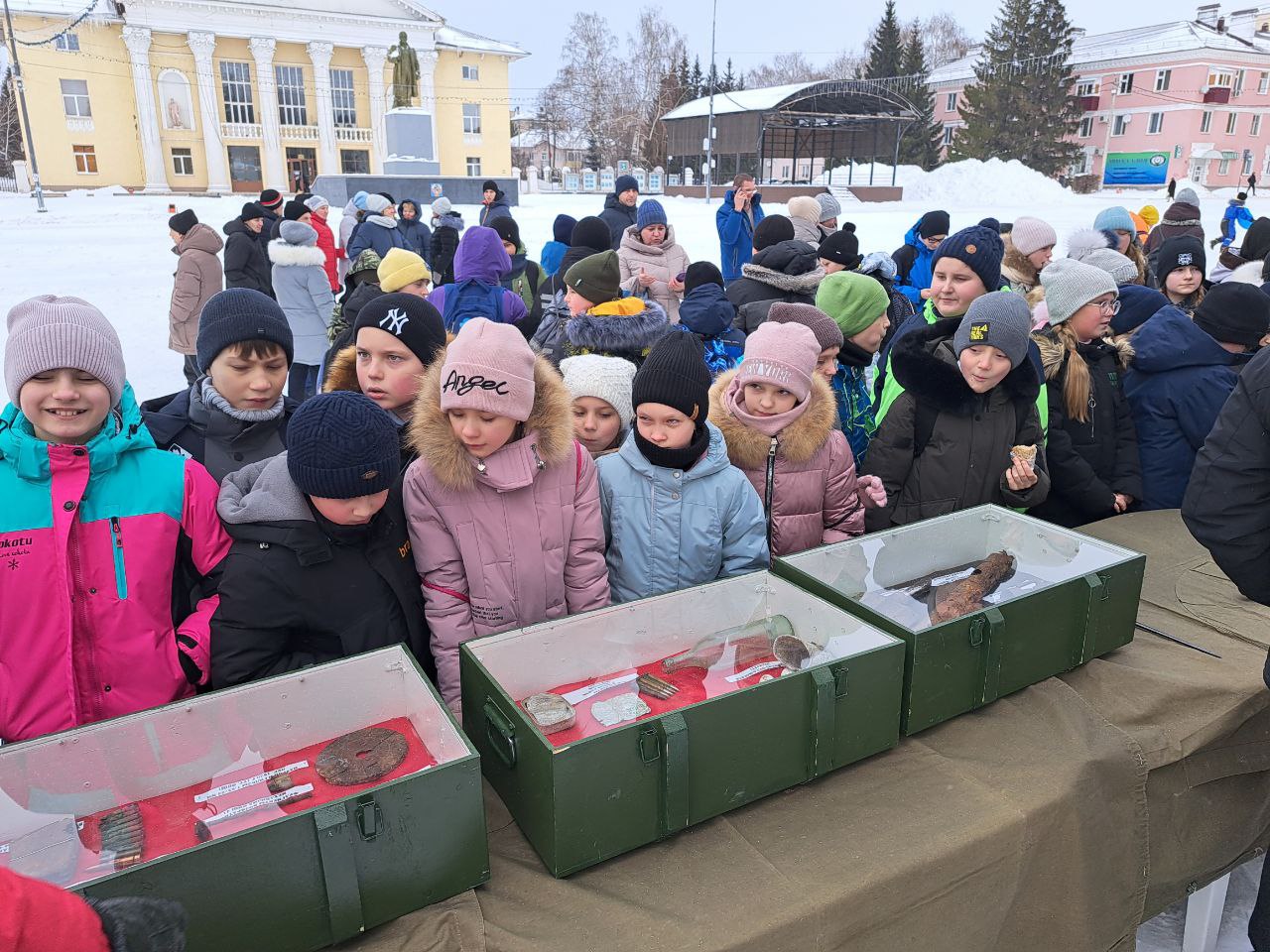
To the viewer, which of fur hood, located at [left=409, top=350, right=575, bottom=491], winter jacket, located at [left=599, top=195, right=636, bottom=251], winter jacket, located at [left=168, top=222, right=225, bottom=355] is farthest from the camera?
winter jacket, located at [left=599, top=195, right=636, bottom=251]

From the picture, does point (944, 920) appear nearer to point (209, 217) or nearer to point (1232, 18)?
point (209, 217)

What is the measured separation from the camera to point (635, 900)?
1.38 metres

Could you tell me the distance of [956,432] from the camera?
271 centimetres

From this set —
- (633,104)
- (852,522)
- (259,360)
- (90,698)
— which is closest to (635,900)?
(90,698)

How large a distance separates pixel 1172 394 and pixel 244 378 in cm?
323

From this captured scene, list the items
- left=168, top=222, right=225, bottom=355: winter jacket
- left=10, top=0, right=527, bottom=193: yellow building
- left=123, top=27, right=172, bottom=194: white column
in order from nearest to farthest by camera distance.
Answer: left=168, top=222, right=225, bottom=355: winter jacket < left=123, top=27, right=172, bottom=194: white column < left=10, top=0, right=527, bottom=193: yellow building

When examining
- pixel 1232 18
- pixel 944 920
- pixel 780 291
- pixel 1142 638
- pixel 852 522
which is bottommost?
pixel 944 920

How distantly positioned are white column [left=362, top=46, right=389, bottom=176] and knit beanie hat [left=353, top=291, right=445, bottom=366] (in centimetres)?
3993

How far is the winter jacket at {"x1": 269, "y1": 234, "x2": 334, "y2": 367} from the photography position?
6715 millimetres

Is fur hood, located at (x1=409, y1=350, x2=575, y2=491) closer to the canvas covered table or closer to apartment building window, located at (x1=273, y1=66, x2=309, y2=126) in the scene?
the canvas covered table

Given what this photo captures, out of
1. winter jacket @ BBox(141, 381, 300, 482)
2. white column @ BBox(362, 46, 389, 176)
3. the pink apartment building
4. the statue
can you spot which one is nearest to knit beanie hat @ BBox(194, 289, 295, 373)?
winter jacket @ BBox(141, 381, 300, 482)

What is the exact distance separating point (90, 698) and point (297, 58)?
43871 millimetres

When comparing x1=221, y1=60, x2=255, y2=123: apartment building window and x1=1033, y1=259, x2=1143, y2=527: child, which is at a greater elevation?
x1=221, y1=60, x2=255, y2=123: apartment building window

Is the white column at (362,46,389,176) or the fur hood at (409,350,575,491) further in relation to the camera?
the white column at (362,46,389,176)
